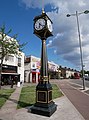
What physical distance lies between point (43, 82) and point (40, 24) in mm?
3200

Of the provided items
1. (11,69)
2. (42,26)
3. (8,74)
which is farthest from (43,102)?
(11,69)

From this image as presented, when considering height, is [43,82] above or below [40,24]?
below

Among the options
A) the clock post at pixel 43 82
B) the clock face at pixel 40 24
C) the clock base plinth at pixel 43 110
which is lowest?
the clock base plinth at pixel 43 110

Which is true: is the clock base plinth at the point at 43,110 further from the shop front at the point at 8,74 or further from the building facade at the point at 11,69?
the shop front at the point at 8,74

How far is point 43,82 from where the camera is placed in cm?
857

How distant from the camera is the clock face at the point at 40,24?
29.4 feet

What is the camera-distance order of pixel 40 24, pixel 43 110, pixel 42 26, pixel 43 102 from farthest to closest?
pixel 40 24 → pixel 42 26 → pixel 43 102 → pixel 43 110

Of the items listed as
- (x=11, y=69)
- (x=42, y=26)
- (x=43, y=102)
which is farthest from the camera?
(x=11, y=69)

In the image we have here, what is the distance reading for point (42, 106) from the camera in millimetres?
8156

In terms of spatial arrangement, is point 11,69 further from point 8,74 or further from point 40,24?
point 40,24

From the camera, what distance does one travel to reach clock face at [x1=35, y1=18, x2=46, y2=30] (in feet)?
29.4

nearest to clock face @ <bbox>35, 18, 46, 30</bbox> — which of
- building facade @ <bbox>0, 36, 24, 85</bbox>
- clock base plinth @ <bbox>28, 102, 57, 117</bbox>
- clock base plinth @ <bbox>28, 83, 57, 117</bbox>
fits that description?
clock base plinth @ <bbox>28, 83, 57, 117</bbox>

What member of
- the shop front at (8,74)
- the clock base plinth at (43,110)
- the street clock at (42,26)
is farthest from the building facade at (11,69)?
the clock base plinth at (43,110)

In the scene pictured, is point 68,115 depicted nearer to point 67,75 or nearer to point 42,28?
point 42,28
